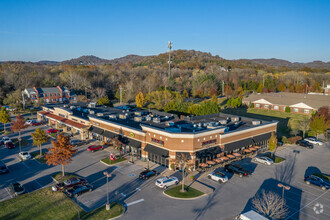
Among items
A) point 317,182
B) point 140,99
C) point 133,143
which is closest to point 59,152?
point 133,143

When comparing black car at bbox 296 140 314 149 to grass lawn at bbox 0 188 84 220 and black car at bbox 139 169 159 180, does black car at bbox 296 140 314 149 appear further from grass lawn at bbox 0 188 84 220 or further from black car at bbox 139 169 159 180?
grass lawn at bbox 0 188 84 220

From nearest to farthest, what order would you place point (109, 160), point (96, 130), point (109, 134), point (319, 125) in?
point (109, 160)
point (109, 134)
point (96, 130)
point (319, 125)

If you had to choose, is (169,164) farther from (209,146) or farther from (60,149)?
(60,149)

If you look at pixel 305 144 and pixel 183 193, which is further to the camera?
pixel 305 144

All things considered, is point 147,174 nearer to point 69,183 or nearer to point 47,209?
point 69,183

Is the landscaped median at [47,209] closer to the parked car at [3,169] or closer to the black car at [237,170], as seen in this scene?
the parked car at [3,169]

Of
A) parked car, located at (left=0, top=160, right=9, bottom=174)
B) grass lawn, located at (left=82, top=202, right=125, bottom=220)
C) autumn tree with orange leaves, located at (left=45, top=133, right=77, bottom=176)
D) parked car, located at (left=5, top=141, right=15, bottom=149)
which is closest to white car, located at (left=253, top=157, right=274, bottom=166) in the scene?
grass lawn, located at (left=82, top=202, right=125, bottom=220)
